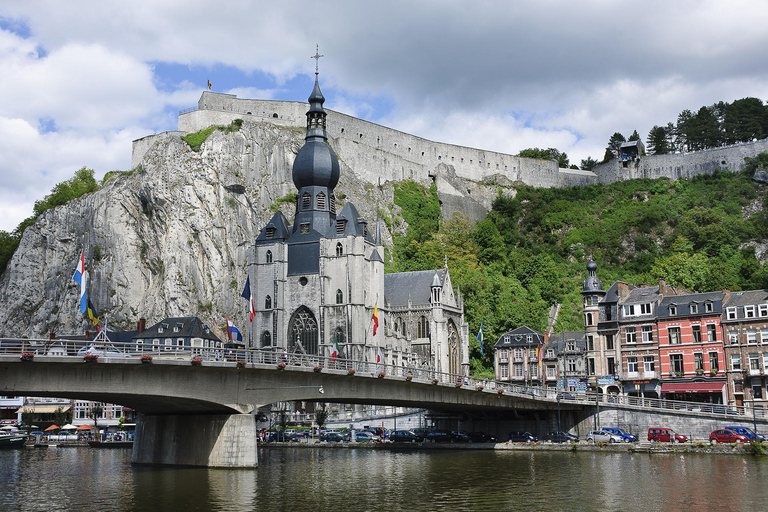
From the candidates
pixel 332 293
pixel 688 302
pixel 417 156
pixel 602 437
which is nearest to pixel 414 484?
pixel 602 437

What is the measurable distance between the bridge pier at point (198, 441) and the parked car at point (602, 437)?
21.8 m

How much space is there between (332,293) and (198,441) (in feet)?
109

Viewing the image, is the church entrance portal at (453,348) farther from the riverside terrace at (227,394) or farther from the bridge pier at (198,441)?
the bridge pier at (198,441)

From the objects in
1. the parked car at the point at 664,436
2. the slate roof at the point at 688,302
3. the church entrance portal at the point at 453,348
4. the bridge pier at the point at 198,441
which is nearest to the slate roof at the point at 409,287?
the church entrance portal at the point at 453,348

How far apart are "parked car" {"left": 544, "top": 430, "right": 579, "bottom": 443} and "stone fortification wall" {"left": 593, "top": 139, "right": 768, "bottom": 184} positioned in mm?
78195

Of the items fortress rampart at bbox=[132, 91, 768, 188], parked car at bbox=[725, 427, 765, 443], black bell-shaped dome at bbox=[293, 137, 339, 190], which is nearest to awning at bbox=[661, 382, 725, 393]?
parked car at bbox=[725, 427, 765, 443]

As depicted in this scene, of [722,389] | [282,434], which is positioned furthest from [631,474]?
[282,434]

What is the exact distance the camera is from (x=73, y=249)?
307 feet

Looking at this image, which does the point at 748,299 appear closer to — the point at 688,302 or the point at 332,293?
the point at 688,302

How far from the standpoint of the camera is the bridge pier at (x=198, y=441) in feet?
121

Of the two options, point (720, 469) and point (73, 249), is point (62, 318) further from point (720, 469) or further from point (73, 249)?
point (720, 469)

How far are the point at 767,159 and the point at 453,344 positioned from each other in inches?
2364

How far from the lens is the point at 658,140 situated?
132250 mm

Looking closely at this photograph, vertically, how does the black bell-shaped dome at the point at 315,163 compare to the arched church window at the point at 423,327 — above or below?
above
